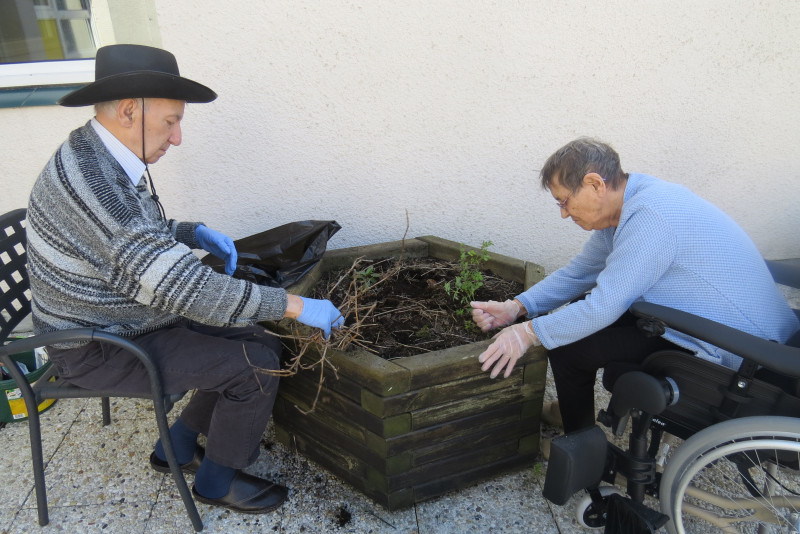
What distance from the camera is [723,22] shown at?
322 cm

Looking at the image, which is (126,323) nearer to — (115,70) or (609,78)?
(115,70)

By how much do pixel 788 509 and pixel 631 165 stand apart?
234 cm

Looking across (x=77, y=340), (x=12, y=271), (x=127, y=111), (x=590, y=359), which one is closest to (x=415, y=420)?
(x=590, y=359)

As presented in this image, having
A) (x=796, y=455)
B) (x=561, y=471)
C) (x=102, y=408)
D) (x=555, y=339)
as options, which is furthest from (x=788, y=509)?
(x=102, y=408)

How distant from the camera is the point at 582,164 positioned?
73.1 inches

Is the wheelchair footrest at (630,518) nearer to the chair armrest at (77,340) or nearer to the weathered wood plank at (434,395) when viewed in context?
the weathered wood plank at (434,395)

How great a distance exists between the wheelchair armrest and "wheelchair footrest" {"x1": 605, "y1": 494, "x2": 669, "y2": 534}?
63 centimetres

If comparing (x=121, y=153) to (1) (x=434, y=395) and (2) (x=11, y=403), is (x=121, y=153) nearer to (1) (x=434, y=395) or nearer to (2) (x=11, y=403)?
(1) (x=434, y=395)

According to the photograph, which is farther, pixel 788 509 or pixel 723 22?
pixel 723 22

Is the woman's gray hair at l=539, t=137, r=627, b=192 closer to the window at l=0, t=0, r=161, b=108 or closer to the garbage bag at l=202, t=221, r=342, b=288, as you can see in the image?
the garbage bag at l=202, t=221, r=342, b=288

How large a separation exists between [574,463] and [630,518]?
0.28 m

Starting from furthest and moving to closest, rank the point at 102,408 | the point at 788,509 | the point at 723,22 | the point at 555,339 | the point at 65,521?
the point at 723,22
the point at 102,408
the point at 65,521
the point at 555,339
the point at 788,509

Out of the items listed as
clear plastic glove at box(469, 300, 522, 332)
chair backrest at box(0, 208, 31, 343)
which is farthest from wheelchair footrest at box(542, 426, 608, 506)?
chair backrest at box(0, 208, 31, 343)

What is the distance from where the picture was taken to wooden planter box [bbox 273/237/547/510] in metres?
1.91
